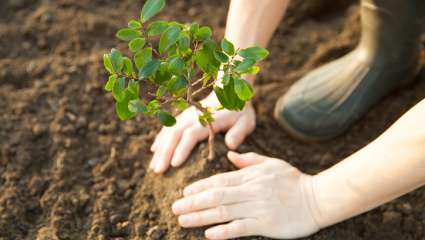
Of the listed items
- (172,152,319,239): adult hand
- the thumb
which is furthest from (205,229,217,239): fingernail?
the thumb

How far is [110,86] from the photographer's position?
4.77 feet

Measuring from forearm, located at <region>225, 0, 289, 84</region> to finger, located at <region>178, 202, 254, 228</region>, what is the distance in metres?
0.48

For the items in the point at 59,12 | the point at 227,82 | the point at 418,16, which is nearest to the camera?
the point at 227,82

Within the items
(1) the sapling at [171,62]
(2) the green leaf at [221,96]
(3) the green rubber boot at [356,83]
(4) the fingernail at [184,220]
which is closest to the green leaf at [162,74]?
(1) the sapling at [171,62]

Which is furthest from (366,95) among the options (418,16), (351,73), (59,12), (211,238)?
(59,12)

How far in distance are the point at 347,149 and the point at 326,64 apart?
0.33m

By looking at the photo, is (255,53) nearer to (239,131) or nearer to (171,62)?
(171,62)

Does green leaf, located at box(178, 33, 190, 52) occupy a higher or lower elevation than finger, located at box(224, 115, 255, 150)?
higher

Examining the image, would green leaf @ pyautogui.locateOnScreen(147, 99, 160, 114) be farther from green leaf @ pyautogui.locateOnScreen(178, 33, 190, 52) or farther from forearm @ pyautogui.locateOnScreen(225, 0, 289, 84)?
forearm @ pyautogui.locateOnScreen(225, 0, 289, 84)

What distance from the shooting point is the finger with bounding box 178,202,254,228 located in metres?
1.70

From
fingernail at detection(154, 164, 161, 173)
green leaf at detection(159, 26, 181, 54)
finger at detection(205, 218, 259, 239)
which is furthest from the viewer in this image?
fingernail at detection(154, 164, 161, 173)

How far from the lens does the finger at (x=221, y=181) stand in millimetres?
1750

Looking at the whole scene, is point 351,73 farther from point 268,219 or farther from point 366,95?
point 268,219

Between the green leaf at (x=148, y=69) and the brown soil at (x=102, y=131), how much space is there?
48 centimetres
